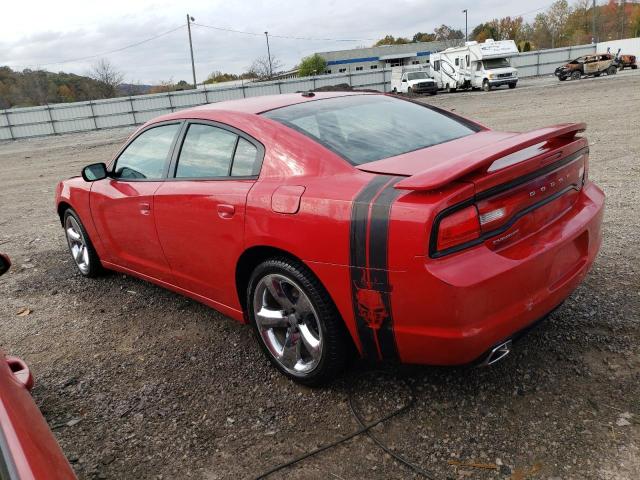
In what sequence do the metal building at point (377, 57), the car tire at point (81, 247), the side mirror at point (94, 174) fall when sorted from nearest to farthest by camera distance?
1. the side mirror at point (94, 174)
2. the car tire at point (81, 247)
3. the metal building at point (377, 57)

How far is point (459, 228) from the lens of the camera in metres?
2.17

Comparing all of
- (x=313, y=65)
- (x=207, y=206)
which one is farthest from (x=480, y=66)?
(x=313, y=65)

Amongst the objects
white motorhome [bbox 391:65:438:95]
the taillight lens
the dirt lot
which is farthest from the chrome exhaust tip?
white motorhome [bbox 391:65:438:95]

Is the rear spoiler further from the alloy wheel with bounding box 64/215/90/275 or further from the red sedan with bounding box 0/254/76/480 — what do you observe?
Result: the alloy wheel with bounding box 64/215/90/275

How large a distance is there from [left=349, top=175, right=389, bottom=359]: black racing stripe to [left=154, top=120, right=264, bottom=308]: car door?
2.54ft

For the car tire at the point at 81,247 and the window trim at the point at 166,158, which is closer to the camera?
the window trim at the point at 166,158

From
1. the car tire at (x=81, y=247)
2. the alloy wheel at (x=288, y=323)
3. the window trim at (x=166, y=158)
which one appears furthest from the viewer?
the car tire at (x=81, y=247)

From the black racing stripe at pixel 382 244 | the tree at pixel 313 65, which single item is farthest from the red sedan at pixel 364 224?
the tree at pixel 313 65

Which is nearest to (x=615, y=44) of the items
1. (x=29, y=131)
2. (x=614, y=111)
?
(x=614, y=111)

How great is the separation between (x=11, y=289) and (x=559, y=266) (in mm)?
4871

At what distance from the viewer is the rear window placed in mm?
2881

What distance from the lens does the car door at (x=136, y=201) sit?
12.2ft

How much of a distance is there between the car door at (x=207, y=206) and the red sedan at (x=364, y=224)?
0.01 metres

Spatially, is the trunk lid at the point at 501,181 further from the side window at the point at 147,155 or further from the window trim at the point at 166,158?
the side window at the point at 147,155
